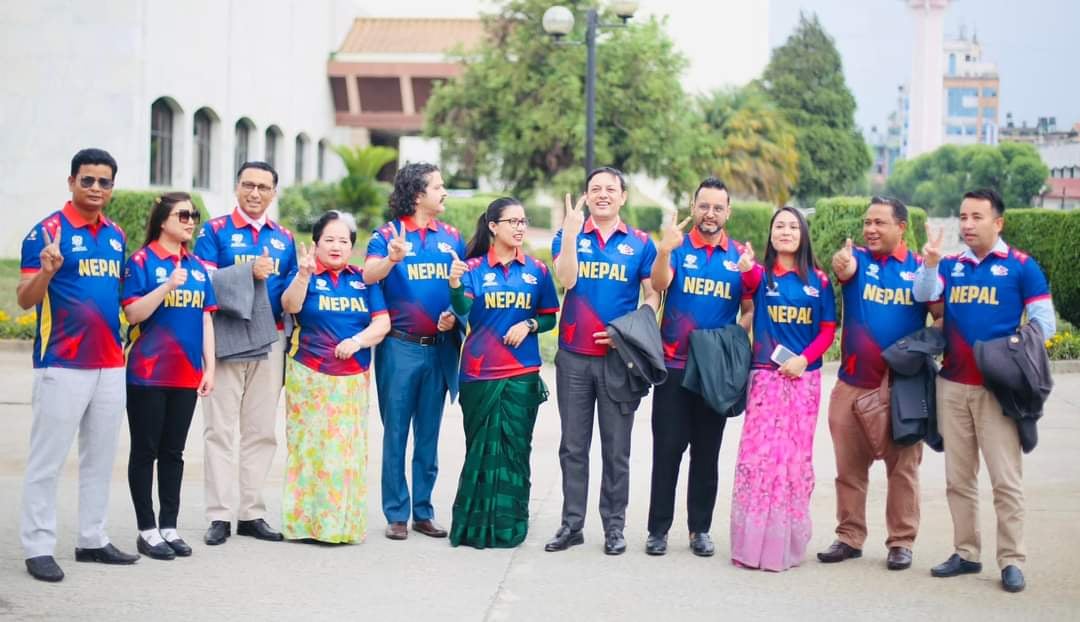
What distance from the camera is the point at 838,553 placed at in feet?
22.0

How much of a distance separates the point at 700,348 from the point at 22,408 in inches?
280

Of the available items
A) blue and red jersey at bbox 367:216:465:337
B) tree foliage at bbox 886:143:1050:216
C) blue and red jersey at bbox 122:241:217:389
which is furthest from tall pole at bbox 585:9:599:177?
Answer: blue and red jersey at bbox 122:241:217:389

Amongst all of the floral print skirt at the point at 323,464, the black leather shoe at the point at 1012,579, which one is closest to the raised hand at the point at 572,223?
the floral print skirt at the point at 323,464

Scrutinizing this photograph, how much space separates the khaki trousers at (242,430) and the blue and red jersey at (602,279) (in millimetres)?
1693

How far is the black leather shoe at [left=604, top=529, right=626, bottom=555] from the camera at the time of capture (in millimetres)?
6789

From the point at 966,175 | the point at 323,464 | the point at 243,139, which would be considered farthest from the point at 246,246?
the point at 243,139

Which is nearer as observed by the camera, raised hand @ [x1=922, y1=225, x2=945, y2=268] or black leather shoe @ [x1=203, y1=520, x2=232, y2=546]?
raised hand @ [x1=922, y1=225, x2=945, y2=268]

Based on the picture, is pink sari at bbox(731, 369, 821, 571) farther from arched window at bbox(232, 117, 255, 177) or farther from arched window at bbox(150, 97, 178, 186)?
arched window at bbox(232, 117, 255, 177)

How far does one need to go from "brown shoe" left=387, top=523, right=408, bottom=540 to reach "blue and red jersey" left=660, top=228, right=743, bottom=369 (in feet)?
5.74

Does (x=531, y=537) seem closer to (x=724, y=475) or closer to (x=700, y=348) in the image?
(x=700, y=348)

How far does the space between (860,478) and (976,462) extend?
0.61 meters

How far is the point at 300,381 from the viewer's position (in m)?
6.92

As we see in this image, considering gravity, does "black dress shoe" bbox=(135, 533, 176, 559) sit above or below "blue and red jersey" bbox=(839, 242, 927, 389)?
below

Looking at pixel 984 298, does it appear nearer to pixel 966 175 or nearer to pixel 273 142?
pixel 966 175
